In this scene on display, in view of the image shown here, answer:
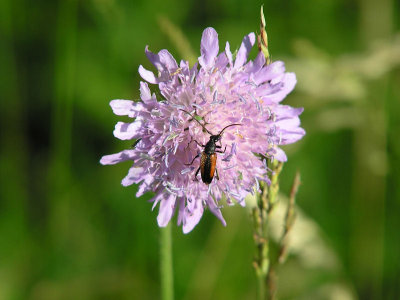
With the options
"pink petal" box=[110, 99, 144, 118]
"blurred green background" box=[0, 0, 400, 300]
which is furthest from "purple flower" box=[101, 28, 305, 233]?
"blurred green background" box=[0, 0, 400, 300]

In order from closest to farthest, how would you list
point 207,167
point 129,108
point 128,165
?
point 207,167 → point 129,108 → point 128,165

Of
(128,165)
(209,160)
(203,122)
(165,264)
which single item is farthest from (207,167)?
(128,165)

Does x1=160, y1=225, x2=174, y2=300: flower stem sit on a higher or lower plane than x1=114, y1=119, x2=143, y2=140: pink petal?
lower

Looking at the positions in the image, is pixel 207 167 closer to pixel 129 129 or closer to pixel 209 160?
pixel 209 160

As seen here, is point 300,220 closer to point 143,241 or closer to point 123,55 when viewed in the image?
point 143,241

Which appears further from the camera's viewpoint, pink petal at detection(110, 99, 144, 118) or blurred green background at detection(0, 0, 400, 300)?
blurred green background at detection(0, 0, 400, 300)

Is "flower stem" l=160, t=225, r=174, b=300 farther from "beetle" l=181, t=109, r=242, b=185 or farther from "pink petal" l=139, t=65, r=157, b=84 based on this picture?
"pink petal" l=139, t=65, r=157, b=84

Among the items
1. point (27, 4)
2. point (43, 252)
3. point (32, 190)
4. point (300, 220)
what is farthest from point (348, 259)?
point (27, 4)
